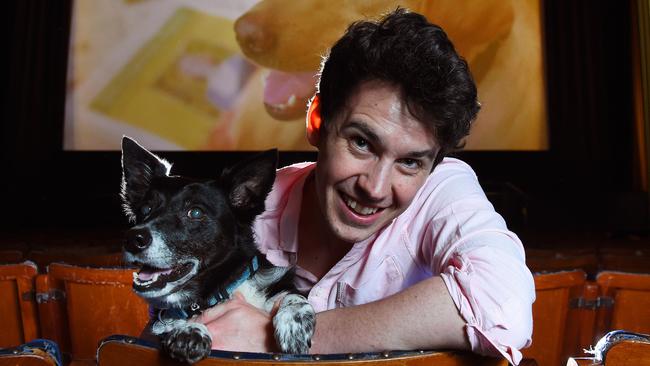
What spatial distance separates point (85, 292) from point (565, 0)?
935cm

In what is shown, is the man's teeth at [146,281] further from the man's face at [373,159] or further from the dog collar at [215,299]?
the man's face at [373,159]

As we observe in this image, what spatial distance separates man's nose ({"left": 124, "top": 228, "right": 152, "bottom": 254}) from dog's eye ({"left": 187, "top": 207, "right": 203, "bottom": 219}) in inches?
6.2

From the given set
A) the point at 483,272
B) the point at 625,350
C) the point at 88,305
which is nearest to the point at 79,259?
the point at 88,305

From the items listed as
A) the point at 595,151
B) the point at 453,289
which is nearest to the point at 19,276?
the point at 453,289

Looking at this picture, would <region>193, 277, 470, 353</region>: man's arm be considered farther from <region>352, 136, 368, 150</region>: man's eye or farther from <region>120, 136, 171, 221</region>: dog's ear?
<region>120, 136, 171, 221</region>: dog's ear

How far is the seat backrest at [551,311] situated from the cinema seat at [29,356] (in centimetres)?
168

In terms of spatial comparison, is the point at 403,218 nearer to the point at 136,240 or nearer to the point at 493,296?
the point at 493,296

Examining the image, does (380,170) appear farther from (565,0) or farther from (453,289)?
(565,0)

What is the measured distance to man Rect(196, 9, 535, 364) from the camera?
4.09 feet

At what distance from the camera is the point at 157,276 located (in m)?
1.66

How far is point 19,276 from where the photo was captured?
2.51 m

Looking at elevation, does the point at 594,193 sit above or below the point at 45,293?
above

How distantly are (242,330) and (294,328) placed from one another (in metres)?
0.13

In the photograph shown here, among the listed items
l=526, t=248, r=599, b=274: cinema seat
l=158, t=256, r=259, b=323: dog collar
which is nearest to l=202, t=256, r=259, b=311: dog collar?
l=158, t=256, r=259, b=323: dog collar
